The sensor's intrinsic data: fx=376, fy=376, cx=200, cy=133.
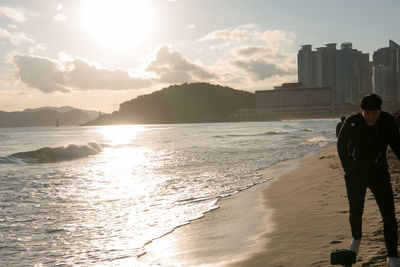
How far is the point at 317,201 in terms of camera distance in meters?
8.30

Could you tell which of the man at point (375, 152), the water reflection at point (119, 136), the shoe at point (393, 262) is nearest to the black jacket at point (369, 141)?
the man at point (375, 152)

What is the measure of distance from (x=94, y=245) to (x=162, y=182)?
23.0ft

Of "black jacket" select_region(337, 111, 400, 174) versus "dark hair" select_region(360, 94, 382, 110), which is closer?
"dark hair" select_region(360, 94, 382, 110)

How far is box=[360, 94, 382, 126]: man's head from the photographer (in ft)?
13.1

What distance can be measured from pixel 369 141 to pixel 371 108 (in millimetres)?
374

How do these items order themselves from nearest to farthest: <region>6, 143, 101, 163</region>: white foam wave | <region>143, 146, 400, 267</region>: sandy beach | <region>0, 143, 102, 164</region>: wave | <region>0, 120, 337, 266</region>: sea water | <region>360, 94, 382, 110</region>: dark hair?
<region>360, 94, 382, 110</region>: dark hair, <region>143, 146, 400, 267</region>: sandy beach, <region>0, 120, 337, 266</region>: sea water, <region>0, 143, 102, 164</region>: wave, <region>6, 143, 101, 163</region>: white foam wave

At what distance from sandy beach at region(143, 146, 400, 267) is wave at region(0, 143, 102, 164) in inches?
809

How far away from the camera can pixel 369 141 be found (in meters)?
4.11

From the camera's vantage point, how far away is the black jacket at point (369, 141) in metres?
4.09

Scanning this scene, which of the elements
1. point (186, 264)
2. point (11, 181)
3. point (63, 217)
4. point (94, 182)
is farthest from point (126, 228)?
point (11, 181)

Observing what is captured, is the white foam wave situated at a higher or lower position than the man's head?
lower

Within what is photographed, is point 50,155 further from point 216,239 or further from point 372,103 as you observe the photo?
point 372,103

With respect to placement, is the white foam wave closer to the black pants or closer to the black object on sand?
the black pants

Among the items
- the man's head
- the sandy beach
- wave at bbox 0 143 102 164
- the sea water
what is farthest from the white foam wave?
the man's head
